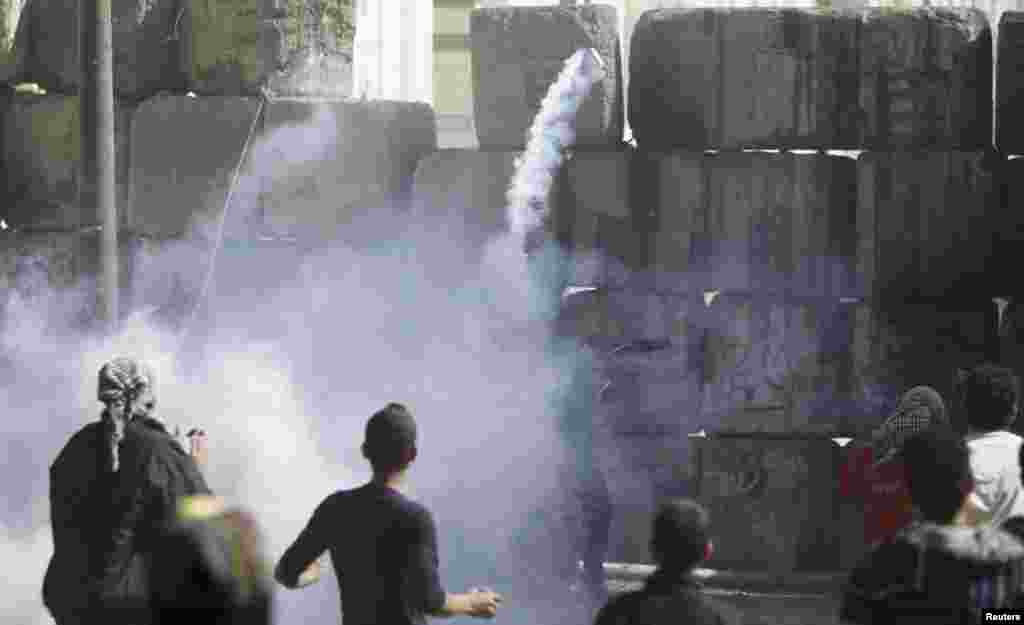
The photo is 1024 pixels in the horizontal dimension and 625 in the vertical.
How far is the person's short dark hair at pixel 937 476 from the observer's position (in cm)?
450

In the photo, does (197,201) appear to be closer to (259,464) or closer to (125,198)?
(125,198)

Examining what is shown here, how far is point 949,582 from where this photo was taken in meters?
4.35

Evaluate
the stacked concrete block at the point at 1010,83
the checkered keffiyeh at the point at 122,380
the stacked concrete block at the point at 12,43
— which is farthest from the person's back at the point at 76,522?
the stacked concrete block at the point at 1010,83

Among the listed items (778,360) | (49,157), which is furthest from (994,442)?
(49,157)

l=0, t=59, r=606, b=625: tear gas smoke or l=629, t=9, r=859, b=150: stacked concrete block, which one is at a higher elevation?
l=629, t=9, r=859, b=150: stacked concrete block

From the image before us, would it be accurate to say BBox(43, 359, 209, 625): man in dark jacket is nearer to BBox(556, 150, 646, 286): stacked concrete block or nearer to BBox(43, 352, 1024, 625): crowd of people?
BBox(43, 352, 1024, 625): crowd of people

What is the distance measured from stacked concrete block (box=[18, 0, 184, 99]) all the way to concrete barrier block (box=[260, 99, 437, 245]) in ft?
2.35

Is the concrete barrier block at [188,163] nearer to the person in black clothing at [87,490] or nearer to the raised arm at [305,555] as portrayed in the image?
the person in black clothing at [87,490]

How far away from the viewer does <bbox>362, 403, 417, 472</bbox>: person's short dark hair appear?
5.40m

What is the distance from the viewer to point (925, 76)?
9266 millimetres

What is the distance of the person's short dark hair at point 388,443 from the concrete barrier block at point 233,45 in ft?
15.1

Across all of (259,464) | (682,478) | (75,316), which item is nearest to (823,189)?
(682,478)

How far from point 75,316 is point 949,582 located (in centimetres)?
652

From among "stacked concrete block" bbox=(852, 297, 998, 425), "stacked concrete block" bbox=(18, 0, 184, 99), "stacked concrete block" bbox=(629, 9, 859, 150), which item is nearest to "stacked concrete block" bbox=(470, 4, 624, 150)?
"stacked concrete block" bbox=(629, 9, 859, 150)
